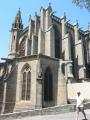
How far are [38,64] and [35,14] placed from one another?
50.1ft

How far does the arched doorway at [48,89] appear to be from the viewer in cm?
1931

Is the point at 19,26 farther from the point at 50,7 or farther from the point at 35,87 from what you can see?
the point at 35,87

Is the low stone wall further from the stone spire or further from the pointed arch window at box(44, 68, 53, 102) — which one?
the stone spire

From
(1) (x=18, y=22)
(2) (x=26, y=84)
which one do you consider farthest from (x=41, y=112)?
(1) (x=18, y=22)

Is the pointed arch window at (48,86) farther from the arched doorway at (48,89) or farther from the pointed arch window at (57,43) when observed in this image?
the pointed arch window at (57,43)

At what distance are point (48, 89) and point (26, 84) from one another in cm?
204

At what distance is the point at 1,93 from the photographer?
794 inches

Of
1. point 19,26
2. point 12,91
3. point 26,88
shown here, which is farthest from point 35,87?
point 19,26

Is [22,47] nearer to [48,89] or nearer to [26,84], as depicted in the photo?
[26,84]

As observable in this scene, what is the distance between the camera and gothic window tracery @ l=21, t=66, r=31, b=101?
1927 cm

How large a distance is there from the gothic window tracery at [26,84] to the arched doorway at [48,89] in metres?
1.40

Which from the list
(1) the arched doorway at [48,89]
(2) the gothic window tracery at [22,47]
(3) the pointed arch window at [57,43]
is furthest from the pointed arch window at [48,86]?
(2) the gothic window tracery at [22,47]

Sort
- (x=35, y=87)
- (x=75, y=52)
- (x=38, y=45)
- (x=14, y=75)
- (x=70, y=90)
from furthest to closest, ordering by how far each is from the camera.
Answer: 1. (x=75, y=52)
2. (x=38, y=45)
3. (x=70, y=90)
4. (x=14, y=75)
5. (x=35, y=87)

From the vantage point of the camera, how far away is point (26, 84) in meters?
19.5
